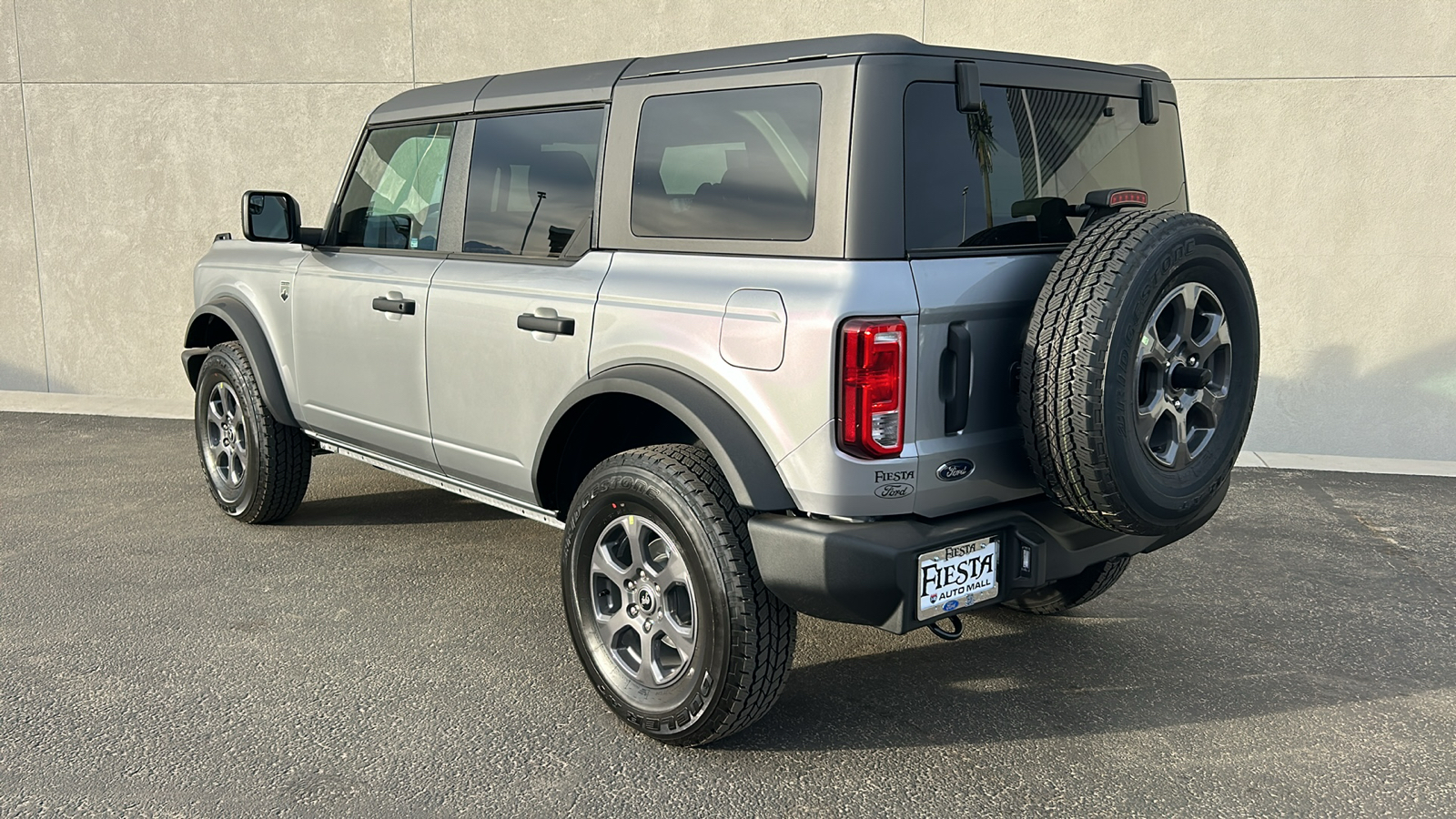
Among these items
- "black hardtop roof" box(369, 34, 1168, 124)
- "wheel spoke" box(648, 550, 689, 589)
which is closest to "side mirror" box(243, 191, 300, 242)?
"black hardtop roof" box(369, 34, 1168, 124)

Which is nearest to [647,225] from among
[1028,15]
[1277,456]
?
[1028,15]

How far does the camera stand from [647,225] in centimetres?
336

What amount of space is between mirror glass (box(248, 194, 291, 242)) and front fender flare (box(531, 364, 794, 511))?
2450mm

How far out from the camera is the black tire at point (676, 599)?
116 inches

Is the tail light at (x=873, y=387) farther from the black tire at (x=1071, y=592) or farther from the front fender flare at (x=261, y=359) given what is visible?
the front fender flare at (x=261, y=359)

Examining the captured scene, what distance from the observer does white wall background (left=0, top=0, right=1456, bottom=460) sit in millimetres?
6875

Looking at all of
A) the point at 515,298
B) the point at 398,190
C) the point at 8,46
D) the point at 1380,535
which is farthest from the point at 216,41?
the point at 1380,535

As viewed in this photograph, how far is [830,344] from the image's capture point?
2.71 m

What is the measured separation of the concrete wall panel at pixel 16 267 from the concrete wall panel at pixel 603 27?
341 cm

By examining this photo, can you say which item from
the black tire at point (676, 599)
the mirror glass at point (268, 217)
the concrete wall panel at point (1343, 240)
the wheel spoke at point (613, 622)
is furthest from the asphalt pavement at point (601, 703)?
the concrete wall panel at point (1343, 240)

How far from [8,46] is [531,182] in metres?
7.22

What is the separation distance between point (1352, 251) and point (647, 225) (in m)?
5.47

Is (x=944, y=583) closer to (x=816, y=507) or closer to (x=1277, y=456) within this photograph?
(x=816, y=507)

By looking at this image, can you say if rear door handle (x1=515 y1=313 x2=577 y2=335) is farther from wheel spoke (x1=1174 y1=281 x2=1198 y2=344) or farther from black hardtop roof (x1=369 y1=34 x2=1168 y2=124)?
wheel spoke (x1=1174 y1=281 x2=1198 y2=344)
